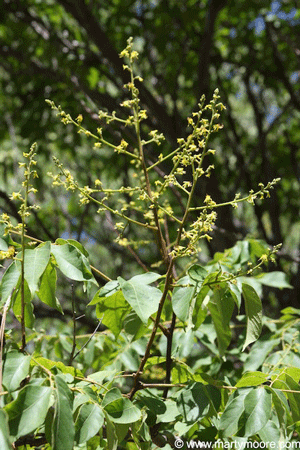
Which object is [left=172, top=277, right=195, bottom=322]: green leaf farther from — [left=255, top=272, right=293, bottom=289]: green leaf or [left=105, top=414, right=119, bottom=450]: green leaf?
[left=255, top=272, right=293, bottom=289]: green leaf

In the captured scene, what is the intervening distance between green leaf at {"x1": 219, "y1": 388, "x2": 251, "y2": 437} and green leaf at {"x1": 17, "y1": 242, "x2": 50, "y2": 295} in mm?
580

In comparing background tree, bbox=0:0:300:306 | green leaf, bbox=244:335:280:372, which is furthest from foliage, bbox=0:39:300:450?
background tree, bbox=0:0:300:306

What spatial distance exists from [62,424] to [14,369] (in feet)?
0.50

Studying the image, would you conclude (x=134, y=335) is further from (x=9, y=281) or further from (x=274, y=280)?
(x=274, y=280)

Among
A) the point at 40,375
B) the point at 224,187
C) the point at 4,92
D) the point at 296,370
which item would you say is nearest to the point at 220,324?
the point at 296,370

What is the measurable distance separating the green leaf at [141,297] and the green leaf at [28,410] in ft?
0.89

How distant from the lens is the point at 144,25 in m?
3.75

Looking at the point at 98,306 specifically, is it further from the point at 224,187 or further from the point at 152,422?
the point at 224,187

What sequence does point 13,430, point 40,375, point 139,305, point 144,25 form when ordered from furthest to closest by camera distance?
point 144,25 → point 40,375 → point 139,305 → point 13,430

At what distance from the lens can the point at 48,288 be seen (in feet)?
3.78

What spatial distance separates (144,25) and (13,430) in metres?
3.55

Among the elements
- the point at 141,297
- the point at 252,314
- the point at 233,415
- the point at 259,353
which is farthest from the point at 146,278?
the point at 259,353

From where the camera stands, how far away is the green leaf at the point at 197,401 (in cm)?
118

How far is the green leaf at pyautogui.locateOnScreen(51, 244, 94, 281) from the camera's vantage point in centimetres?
110
